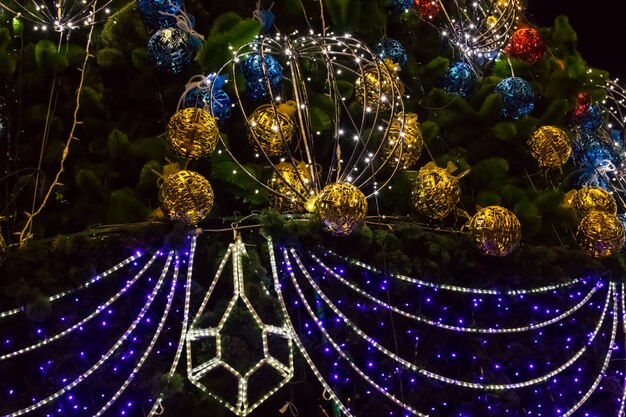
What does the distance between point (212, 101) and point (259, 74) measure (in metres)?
0.18

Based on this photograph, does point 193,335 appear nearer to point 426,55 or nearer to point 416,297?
point 416,297

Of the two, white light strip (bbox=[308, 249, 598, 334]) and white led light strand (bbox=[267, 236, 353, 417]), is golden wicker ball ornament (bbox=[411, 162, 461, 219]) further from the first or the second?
white led light strand (bbox=[267, 236, 353, 417])

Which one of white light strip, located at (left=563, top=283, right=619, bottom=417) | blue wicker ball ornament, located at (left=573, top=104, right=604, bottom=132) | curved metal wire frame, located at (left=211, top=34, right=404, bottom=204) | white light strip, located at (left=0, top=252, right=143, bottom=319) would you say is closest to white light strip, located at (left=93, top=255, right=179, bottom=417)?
white light strip, located at (left=0, top=252, right=143, bottom=319)

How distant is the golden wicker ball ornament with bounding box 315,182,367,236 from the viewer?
6.17 feet

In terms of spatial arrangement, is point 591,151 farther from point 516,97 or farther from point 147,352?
point 147,352

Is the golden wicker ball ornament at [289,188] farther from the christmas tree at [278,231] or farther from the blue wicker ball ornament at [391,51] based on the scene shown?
the blue wicker ball ornament at [391,51]

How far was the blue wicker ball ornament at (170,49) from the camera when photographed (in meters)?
2.17

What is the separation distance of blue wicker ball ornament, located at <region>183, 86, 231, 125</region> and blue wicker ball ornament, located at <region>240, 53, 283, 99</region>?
0.09m

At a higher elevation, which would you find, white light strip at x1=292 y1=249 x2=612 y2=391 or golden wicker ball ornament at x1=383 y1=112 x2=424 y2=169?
golden wicker ball ornament at x1=383 y1=112 x2=424 y2=169

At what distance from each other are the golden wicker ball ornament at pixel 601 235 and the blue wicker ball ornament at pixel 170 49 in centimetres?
146

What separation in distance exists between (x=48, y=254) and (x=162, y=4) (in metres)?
0.90

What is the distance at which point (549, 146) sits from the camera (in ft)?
8.41

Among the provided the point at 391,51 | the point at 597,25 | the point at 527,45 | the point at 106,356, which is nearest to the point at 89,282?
the point at 106,356

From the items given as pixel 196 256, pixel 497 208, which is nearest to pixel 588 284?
pixel 497 208
